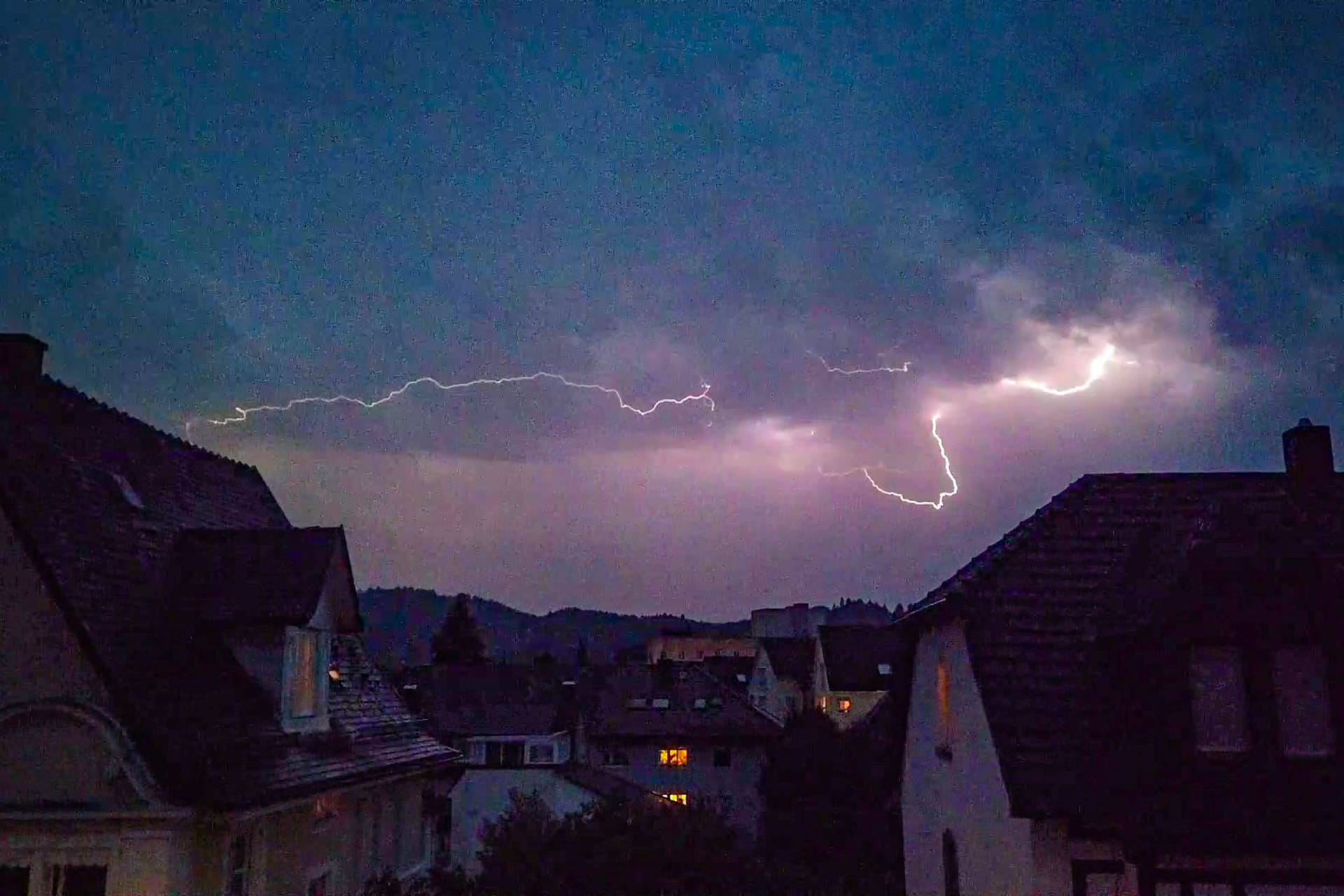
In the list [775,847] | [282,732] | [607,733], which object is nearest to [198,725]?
[282,732]

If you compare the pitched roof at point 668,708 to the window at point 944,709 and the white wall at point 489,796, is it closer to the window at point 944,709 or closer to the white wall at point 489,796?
the white wall at point 489,796

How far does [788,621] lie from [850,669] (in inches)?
2102

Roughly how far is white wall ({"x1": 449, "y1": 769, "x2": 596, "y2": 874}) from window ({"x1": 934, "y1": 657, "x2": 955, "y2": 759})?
84.1 ft

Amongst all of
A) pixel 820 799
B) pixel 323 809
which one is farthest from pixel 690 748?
pixel 323 809

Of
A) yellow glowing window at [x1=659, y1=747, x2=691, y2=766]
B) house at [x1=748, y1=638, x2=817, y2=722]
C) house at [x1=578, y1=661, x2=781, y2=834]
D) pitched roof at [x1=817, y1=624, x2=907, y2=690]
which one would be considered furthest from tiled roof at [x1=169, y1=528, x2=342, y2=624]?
house at [x1=748, y1=638, x2=817, y2=722]

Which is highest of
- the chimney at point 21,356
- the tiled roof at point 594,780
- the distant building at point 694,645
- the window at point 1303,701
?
the chimney at point 21,356

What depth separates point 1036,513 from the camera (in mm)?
14727

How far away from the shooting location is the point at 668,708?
51562 mm

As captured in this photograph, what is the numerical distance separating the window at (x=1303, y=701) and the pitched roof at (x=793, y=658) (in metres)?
59.2

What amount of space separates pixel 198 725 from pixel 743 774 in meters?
41.0

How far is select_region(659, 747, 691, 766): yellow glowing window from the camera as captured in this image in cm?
4944

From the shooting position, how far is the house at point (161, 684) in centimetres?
1024

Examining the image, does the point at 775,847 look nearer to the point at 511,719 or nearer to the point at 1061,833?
the point at 511,719

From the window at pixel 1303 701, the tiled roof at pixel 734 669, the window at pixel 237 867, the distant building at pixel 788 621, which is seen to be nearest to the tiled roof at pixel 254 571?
the window at pixel 237 867
